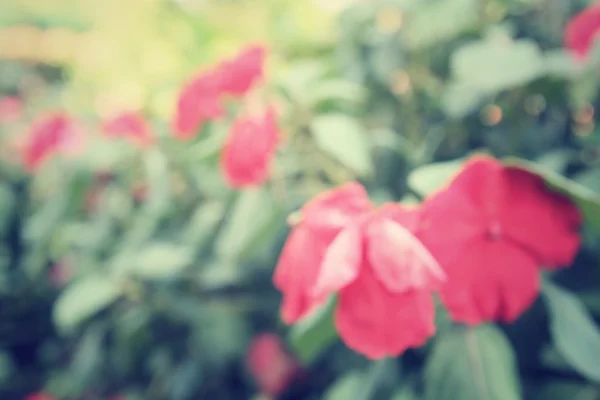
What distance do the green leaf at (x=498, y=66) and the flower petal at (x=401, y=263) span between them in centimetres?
30

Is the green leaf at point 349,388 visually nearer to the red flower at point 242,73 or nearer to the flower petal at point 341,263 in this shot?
the flower petal at point 341,263

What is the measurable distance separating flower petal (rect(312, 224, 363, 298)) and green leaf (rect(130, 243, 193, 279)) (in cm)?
41

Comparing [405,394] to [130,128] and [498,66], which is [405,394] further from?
[130,128]

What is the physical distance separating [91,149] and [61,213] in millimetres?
145

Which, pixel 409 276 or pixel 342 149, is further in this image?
pixel 342 149

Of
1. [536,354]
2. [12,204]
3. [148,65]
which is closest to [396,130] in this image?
[536,354]

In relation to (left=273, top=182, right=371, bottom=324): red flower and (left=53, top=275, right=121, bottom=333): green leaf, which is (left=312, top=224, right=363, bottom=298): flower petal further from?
(left=53, top=275, right=121, bottom=333): green leaf

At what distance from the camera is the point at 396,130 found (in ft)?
2.64

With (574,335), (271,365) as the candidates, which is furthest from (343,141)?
Answer: (271,365)

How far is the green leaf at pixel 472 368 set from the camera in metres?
0.46

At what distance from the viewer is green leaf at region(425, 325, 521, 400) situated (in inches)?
18.0

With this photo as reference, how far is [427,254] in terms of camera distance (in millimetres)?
369

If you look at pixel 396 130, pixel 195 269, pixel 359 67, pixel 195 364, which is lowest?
pixel 195 364

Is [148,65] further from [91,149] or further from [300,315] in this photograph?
[300,315]
